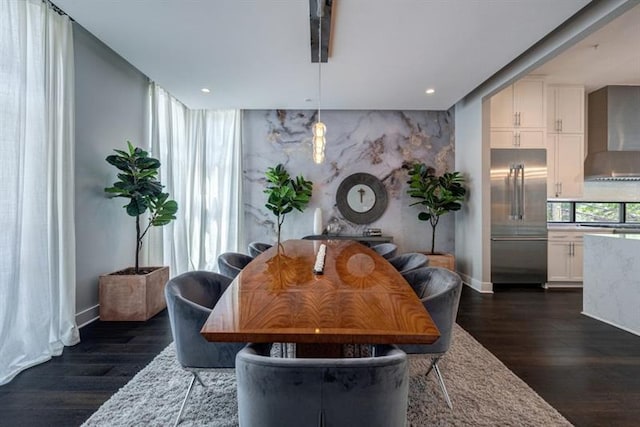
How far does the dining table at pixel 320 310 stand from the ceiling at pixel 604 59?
3.74 metres

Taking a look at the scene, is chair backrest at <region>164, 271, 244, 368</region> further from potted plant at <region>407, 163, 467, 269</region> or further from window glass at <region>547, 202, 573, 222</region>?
window glass at <region>547, 202, 573, 222</region>

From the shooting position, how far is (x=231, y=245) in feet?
16.8

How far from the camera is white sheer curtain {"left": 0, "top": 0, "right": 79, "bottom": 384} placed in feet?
7.09

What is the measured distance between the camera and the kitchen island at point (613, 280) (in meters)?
2.90

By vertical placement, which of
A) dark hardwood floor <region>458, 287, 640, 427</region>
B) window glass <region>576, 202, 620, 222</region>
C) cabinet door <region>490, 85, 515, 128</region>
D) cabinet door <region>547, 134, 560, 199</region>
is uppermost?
cabinet door <region>490, 85, 515, 128</region>

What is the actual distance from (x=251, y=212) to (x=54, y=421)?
3742mm

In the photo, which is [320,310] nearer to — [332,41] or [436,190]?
[332,41]

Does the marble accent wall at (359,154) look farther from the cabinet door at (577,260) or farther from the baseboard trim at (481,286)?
the cabinet door at (577,260)

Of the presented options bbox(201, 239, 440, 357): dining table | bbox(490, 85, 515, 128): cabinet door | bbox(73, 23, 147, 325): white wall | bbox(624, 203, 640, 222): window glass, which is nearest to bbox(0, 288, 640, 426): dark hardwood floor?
bbox(73, 23, 147, 325): white wall

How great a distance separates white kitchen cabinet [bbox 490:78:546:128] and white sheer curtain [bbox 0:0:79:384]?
5.25 metres

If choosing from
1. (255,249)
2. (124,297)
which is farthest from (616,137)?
(124,297)

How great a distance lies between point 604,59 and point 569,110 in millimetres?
844

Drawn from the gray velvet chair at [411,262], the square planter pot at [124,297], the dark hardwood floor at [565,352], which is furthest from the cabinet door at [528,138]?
the square planter pot at [124,297]

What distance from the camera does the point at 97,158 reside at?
329 cm
